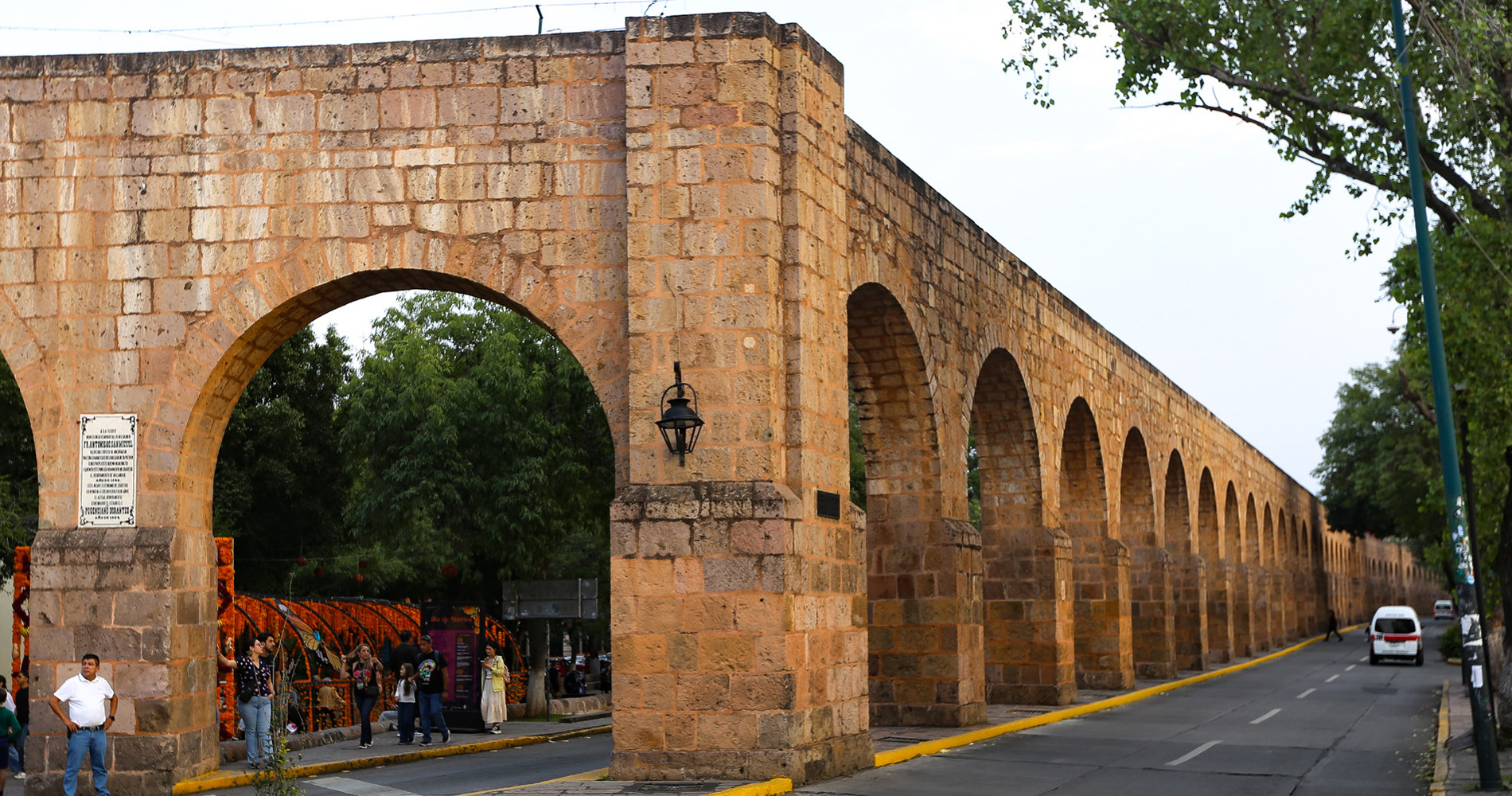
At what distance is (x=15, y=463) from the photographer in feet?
85.5

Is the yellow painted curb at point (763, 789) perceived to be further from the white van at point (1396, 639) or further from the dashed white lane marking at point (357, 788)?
the white van at point (1396, 639)

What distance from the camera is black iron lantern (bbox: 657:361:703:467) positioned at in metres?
11.2

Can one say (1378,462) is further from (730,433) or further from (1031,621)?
(730,433)

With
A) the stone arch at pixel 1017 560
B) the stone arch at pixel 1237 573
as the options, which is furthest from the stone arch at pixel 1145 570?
the stone arch at pixel 1237 573

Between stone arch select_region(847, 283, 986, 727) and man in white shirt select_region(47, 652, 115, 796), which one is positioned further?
stone arch select_region(847, 283, 986, 727)

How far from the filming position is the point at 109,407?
39.7ft

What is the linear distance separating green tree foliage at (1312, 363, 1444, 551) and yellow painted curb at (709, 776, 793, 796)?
2824 cm

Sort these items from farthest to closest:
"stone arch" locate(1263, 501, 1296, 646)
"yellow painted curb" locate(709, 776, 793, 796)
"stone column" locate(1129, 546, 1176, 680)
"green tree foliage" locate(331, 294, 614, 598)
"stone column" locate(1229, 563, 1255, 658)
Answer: "stone arch" locate(1263, 501, 1296, 646) → "stone column" locate(1229, 563, 1255, 658) → "stone column" locate(1129, 546, 1176, 680) → "green tree foliage" locate(331, 294, 614, 598) → "yellow painted curb" locate(709, 776, 793, 796)

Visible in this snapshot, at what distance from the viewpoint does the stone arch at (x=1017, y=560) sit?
20.2 metres

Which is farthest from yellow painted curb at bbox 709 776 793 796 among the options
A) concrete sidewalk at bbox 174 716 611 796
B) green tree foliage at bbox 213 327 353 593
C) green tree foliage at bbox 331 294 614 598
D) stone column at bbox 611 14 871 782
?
green tree foliage at bbox 213 327 353 593

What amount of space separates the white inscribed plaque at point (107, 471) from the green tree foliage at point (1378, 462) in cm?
3060

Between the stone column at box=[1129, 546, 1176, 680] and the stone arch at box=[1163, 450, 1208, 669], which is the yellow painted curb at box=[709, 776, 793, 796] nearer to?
the stone column at box=[1129, 546, 1176, 680]

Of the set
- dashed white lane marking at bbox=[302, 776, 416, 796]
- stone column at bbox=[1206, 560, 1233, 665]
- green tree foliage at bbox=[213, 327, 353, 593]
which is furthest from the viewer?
stone column at bbox=[1206, 560, 1233, 665]

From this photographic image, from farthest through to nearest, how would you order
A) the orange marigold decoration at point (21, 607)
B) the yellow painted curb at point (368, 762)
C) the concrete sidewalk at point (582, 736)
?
the orange marigold decoration at point (21, 607) < the yellow painted curb at point (368, 762) < the concrete sidewalk at point (582, 736)
